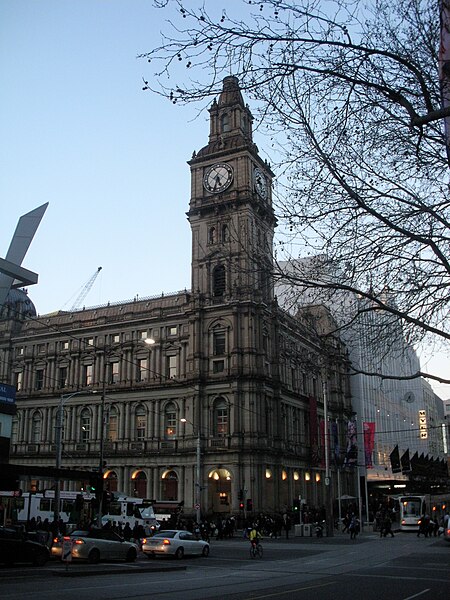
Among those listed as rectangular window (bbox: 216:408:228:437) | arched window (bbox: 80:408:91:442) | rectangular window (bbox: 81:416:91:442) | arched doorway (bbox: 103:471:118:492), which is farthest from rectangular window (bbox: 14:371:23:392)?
rectangular window (bbox: 216:408:228:437)

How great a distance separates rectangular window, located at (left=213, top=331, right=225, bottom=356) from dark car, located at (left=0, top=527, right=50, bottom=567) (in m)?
42.7

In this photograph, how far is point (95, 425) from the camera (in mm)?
75812

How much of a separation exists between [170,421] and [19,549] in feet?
149

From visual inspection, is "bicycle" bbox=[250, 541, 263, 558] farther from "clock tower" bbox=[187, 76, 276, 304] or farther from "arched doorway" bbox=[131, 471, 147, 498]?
"arched doorway" bbox=[131, 471, 147, 498]

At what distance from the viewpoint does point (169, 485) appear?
6844cm

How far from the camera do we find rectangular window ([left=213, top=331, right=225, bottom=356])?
68562 mm

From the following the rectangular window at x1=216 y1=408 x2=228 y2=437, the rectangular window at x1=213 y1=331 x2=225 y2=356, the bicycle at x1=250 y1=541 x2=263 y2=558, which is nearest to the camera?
the bicycle at x1=250 y1=541 x2=263 y2=558

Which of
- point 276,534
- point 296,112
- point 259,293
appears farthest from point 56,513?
point 296,112

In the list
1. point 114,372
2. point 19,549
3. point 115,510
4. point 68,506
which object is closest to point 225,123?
point 114,372

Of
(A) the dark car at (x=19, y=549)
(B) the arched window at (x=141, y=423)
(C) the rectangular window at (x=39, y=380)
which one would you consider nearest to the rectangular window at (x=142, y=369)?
(B) the arched window at (x=141, y=423)

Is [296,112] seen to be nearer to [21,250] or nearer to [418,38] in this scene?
[418,38]

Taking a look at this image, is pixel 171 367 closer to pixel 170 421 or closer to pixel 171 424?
pixel 170 421

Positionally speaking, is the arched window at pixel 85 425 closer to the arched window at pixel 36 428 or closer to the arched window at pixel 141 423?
the arched window at pixel 36 428

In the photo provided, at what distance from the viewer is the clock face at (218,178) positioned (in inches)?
2820
